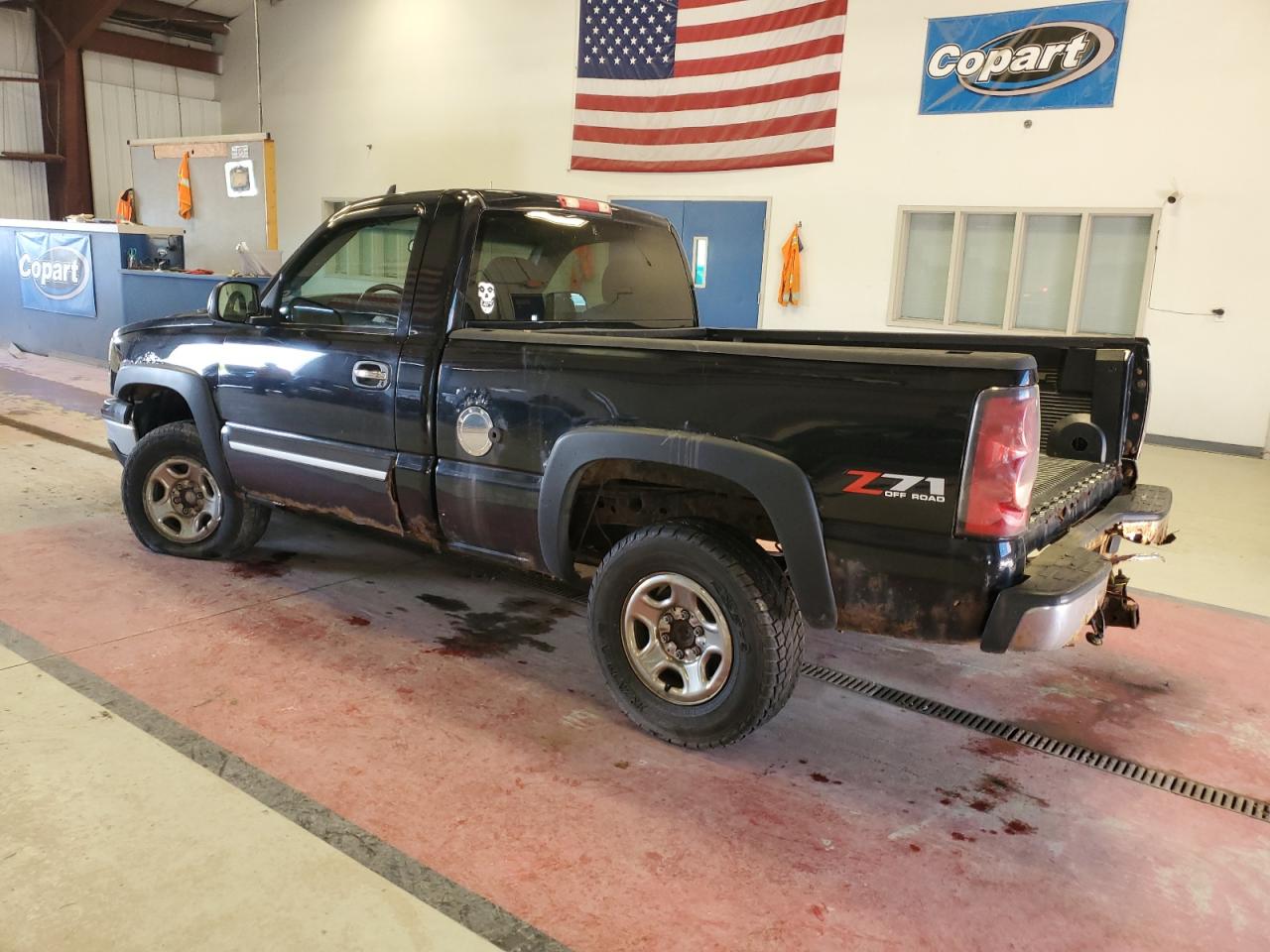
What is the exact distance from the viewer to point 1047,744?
311 centimetres

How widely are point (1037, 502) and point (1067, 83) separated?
8210 millimetres

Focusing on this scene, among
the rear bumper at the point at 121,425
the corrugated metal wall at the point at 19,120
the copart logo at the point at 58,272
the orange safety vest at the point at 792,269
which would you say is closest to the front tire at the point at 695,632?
the rear bumper at the point at 121,425

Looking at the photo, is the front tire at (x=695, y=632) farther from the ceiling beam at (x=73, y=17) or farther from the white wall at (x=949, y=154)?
the ceiling beam at (x=73, y=17)

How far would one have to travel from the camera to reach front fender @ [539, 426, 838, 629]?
101 inches

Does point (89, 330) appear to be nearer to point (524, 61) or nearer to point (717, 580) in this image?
point (524, 61)

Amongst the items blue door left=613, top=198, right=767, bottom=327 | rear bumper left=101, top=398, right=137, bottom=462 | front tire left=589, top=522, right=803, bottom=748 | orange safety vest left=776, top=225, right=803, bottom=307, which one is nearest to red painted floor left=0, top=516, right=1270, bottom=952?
front tire left=589, top=522, right=803, bottom=748

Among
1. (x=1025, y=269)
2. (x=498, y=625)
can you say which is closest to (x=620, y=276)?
(x=498, y=625)

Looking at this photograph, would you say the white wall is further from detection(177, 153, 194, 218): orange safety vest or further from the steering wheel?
the steering wheel

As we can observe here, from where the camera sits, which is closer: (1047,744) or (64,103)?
(1047,744)

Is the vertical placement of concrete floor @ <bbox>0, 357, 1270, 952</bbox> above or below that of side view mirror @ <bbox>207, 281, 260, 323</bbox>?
below

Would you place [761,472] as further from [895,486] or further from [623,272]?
[623,272]

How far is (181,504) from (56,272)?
9385 millimetres

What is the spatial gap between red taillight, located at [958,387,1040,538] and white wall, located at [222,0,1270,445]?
318 inches

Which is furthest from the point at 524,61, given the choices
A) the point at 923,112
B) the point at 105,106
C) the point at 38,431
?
the point at 105,106
